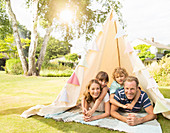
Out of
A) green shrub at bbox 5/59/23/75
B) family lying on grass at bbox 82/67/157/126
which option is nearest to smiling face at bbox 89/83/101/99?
family lying on grass at bbox 82/67/157/126

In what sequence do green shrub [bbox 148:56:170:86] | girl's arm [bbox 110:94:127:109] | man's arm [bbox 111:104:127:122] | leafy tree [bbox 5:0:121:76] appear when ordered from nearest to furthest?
man's arm [bbox 111:104:127:122], girl's arm [bbox 110:94:127:109], green shrub [bbox 148:56:170:86], leafy tree [bbox 5:0:121:76]

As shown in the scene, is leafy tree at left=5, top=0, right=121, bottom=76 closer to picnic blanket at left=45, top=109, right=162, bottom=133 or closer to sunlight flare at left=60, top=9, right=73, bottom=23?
sunlight flare at left=60, top=9, right=73, bottom=23

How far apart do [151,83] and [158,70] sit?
19.3ft

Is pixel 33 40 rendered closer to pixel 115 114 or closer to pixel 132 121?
pixel 115 114

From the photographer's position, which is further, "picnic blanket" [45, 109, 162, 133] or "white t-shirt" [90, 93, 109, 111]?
"white t-shirt" [90, 93, 109, 111]

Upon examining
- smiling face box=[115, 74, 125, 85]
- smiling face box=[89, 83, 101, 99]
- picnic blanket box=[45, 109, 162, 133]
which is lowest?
picnic blanket box=[45, 109, 162, 133]

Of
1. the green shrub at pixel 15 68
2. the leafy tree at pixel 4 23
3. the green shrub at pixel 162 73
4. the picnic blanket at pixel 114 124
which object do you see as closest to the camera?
the picnic blanket at pixel 114 124

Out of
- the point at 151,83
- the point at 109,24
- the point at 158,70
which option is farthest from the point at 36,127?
the point at 158,70

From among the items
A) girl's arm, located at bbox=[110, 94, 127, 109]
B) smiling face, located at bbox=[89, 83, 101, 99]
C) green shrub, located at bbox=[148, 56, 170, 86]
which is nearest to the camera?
girl's arm, located at bbox=[110, 94, 127, 109]

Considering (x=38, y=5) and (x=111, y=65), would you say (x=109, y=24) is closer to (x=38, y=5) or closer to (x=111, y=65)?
(x=111, y=65)

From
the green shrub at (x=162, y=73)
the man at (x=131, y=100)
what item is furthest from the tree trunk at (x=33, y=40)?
the man at (x=131, y=100)

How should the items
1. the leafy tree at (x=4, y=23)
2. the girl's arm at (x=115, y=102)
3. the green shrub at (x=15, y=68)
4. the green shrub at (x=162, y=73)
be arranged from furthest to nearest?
the green shrub at (x=15, y=68) < the leafy tree at (x=4, y=23) < the green shrub at (x=162, y=73) < the girl's arm at (x=115, y=102)

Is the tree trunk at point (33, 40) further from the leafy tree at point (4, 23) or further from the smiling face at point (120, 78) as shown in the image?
the smiling face at point (120, 78)

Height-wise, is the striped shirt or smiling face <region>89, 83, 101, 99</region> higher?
smiling face <region>89, 83, 101, 99</region>
